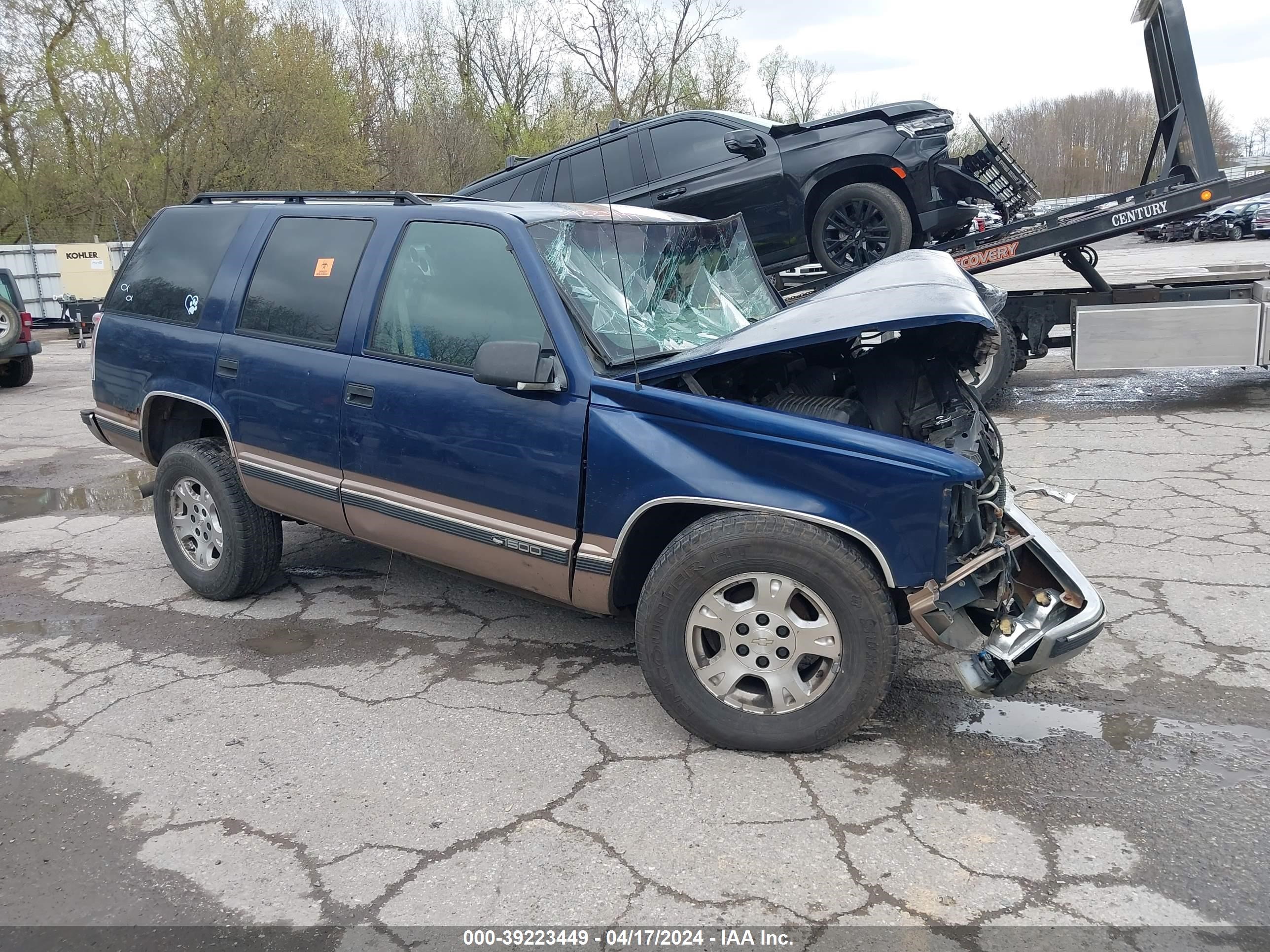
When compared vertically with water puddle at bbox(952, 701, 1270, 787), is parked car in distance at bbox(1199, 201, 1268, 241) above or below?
above

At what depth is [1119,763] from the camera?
125 inches

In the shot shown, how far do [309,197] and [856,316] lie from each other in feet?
9.18

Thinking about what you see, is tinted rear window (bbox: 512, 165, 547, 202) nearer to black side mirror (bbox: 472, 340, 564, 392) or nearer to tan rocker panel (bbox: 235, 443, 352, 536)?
tan rocker panel (bbox: 235, 443, 352, 536)

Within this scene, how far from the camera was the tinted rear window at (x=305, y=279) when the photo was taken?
4176 millimetres

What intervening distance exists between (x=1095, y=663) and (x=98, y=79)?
28.9 metres

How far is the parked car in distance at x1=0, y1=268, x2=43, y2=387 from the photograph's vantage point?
1263cm

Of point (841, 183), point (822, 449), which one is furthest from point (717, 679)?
point (841, 183)

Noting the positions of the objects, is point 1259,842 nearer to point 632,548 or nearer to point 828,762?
point 828,762

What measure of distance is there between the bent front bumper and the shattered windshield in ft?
4.38

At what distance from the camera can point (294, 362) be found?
13.8ft

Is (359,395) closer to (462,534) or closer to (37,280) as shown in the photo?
(462,534)

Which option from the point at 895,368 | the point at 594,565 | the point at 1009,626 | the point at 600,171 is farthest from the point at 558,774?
the point at 600,171

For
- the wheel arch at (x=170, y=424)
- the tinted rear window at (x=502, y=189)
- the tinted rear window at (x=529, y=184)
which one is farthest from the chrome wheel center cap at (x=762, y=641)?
the tinted rear window at (x=502, y=189)

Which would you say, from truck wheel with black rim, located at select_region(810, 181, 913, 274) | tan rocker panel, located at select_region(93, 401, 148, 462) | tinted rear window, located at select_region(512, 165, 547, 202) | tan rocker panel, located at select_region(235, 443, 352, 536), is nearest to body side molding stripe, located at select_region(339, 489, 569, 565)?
tan rocker panel, located at select_region(235, 443, 352, 536)
